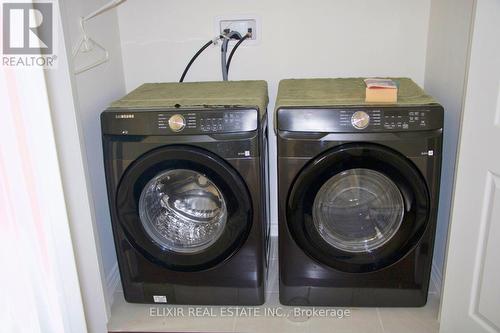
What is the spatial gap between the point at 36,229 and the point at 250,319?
92 cm

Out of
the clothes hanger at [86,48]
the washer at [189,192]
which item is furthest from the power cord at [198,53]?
the clothes hanger at [86,48]

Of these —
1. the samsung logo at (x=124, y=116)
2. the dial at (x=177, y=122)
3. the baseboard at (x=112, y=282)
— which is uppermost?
the samsung logo at (x=124, y=116)

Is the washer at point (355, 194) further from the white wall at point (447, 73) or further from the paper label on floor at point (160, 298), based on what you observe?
the paper label on floor at point (160, 298)

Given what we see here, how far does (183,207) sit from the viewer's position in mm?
1791

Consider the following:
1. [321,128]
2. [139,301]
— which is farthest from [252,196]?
[139,301]

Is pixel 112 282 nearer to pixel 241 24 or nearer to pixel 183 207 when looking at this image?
pixel 183 207

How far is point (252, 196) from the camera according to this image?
5.40ft

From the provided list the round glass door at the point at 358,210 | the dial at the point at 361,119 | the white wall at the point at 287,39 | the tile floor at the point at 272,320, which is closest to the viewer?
the dial at the point at 361,119

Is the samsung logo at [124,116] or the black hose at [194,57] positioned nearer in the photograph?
the samsung logo at [124,116]

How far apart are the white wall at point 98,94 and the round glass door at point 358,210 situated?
2.87 feet

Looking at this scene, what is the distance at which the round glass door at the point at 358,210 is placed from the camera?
5.41 feet

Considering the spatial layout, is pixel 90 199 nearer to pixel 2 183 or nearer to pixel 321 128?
pixel 2 183

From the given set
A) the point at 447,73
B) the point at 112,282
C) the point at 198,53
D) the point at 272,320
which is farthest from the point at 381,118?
the point at 112,282

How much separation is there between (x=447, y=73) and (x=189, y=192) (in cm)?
114
